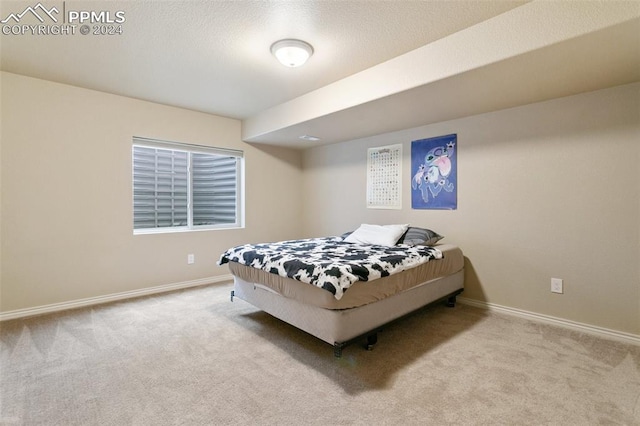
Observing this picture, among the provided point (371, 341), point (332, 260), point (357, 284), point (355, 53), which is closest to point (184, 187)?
point (332, 260)

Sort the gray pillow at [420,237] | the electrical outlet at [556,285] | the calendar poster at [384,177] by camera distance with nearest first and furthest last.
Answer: the electrical outlet at [556,285], the gray pillow at [420,237], the calendar poster at [384,177]

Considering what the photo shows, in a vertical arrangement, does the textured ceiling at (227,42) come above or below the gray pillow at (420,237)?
above

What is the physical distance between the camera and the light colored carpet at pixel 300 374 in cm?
157

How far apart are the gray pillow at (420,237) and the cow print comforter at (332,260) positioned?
25 cm

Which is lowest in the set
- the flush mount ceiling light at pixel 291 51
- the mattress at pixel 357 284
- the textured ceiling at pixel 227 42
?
the mattress at pixel 357 284

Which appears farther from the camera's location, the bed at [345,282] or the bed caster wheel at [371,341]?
the bed caster wheel at [371,341]

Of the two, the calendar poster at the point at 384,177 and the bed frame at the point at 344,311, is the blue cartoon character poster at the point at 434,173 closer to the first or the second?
the calendar poster at the point at 384,177

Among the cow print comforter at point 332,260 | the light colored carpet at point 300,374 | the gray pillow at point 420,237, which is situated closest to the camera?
the light colored carpet at point 300,374

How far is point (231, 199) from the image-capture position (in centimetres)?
462

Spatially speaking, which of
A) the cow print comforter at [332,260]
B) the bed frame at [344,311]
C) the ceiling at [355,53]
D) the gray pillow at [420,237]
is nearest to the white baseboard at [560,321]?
the bed frame at [344,311]

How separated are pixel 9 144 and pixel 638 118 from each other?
213 inches

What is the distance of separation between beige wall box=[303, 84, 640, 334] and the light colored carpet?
1.18 feet

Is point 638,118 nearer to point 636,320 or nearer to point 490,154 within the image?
point 490,154

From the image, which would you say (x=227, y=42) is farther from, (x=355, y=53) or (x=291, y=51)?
(x=355, y=53)
